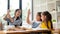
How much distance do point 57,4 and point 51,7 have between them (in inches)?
10.6

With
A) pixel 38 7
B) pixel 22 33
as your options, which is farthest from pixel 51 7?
pixel 22 33

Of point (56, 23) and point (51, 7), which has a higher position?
point (51, 7)

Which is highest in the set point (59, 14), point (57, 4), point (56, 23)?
point (57, 4)

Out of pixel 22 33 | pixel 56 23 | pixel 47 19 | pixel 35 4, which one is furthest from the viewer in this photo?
pixel 35 4

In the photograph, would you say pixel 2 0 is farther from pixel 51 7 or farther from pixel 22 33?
pixel 22 33

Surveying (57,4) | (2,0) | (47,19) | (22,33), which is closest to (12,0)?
(2,0)

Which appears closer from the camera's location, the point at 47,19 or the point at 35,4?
the point at 47,19

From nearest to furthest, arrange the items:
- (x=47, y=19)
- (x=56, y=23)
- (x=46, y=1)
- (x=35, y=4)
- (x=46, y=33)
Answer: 1. (x=46, y=33)
2. (x=47, y=19)
3. (x=56, y=23)
4. (x=46, y=1)
5. (x=35, y=4)

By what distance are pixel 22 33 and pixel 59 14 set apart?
11.6ft

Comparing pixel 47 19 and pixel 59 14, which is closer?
pixel 47 19

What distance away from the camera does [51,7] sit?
505 centimetres

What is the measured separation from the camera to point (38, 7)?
5449 mm

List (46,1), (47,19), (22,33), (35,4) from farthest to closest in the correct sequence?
1. (35,4)
2. (46,1)
3. (47,19)
4. (22,33)

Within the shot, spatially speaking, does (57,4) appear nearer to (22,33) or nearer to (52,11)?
(52,11)
